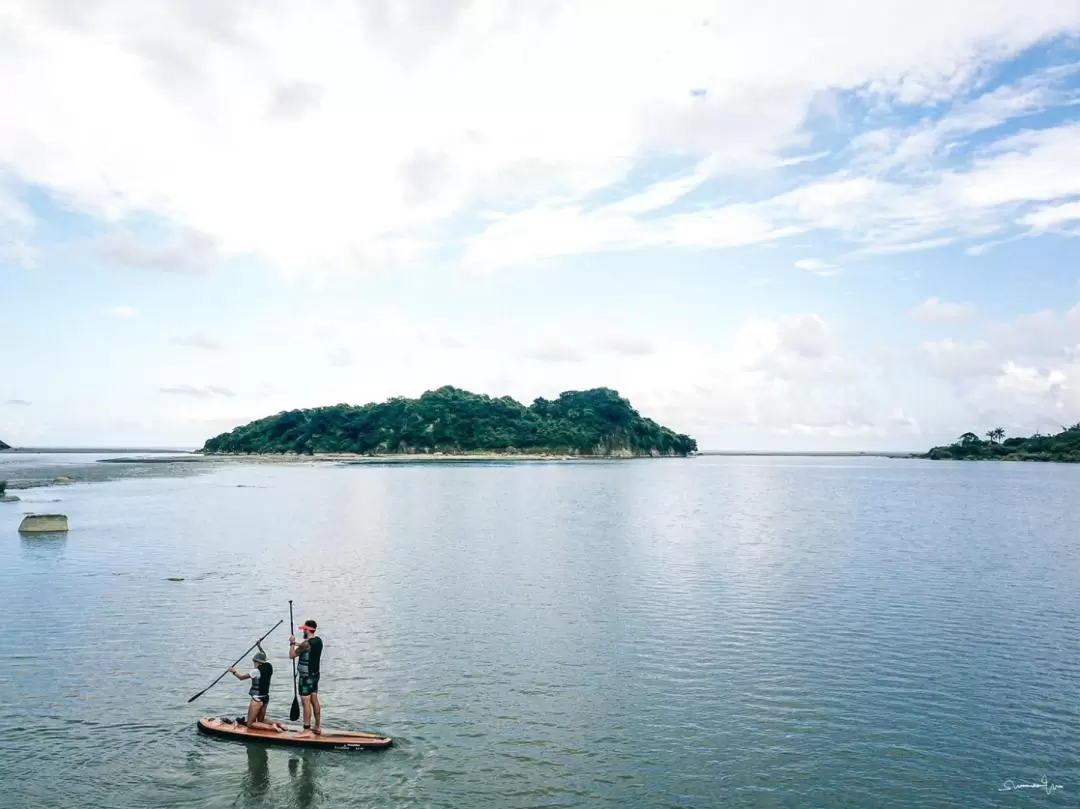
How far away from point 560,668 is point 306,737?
441 inches

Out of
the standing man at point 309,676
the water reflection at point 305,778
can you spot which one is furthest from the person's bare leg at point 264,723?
the water reflection at point 305,778

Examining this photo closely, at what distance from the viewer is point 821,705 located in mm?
25828

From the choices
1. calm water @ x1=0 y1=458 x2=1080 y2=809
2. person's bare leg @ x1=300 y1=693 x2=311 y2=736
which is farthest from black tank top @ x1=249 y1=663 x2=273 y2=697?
calm water @ x1=0 y1=458 x2=1080 y2=809

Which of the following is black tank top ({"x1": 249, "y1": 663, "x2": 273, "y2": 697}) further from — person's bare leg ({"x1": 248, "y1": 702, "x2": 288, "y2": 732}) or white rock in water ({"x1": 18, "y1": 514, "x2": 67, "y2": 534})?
white rock in water ({"x1": 18, "y1": 514, "x2": 67, "y2": 534})

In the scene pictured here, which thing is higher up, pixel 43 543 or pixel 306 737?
pixel 43 543

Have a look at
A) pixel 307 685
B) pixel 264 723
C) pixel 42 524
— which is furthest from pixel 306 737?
pixel 42 524

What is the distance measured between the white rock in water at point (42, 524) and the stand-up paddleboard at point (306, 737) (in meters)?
54.4

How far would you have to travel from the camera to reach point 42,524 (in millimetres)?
66500

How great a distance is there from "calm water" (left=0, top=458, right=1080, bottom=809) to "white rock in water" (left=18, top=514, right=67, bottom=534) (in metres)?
3.49

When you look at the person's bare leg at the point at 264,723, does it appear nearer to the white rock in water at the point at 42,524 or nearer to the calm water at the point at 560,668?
the calm water at the point at 560,668

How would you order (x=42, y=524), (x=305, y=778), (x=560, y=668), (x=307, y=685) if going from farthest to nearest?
(x=42, y=524) → (x=560, y=668) → (x=307, y=685) → (x=305, y=778)

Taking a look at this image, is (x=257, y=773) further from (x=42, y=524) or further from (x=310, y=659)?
(x=42, y=524)

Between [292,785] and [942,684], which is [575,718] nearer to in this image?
[292,785]

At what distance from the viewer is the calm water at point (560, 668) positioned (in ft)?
66.6
